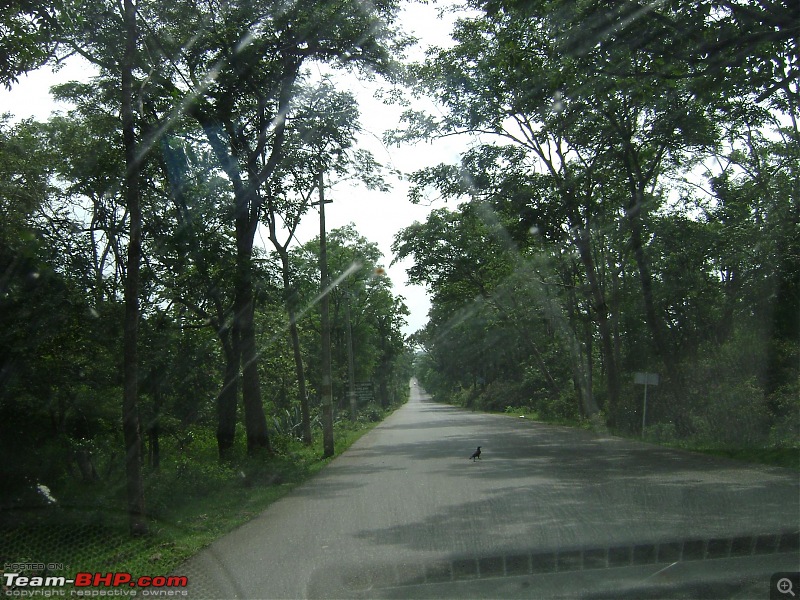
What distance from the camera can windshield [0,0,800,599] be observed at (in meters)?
7.94

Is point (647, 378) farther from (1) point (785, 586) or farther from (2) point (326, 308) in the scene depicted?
(1) point (785, 586)

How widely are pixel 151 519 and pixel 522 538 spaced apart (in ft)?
17.0

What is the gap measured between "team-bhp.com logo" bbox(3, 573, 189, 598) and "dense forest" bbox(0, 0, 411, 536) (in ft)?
6.27

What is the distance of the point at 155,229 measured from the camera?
50.9 ft

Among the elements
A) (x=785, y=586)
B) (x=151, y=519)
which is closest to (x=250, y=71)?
(x=151, y=519)

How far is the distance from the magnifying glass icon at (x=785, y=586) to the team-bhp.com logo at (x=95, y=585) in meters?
5.15

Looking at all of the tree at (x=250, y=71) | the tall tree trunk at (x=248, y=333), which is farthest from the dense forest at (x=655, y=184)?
the tall tree trunk at (x=248, y=333)

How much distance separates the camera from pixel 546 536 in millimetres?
8344

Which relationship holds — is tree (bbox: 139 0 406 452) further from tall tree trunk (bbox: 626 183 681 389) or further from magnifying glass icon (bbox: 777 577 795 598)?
magnifying glass icon (bbox: 777 577 795 598)

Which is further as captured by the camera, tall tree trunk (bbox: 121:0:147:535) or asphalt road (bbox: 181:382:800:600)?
tall tree trunk (bbox: 121:0:147:535)

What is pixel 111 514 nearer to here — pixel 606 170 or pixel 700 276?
pixel 606 170

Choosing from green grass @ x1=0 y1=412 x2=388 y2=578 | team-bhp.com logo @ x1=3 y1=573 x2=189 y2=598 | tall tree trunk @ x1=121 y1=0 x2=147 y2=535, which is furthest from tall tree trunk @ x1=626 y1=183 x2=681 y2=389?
team-bhp.com logo @ x1=3 y1=573 x2=189 y2=598

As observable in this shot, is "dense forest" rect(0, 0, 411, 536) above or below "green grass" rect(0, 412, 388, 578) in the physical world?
above

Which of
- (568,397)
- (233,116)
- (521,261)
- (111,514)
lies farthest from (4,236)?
(568,397)
